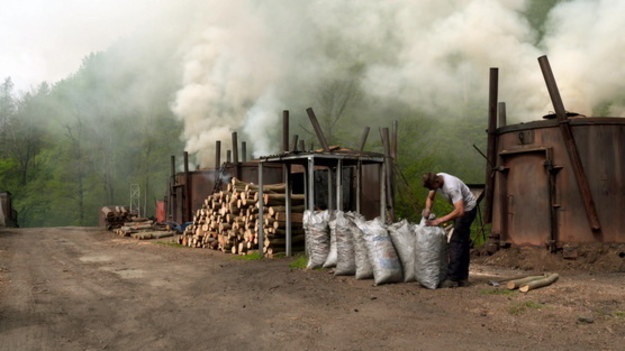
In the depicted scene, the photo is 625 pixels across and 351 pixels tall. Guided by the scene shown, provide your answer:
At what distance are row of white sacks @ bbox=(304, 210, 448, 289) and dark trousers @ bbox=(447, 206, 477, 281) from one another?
0.41 ft

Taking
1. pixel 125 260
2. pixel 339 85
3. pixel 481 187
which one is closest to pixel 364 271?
pixel 481 187

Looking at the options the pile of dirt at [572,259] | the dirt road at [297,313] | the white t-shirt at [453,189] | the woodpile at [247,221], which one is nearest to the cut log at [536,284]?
the dirt road at [297,313]

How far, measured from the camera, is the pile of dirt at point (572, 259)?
834 cm

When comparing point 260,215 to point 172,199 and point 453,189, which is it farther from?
point 172,199

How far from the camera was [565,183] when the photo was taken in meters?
8.93

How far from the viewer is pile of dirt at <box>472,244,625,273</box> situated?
834cm

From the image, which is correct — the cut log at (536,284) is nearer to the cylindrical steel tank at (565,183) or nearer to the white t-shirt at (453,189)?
the white t-shirt at (453,189)

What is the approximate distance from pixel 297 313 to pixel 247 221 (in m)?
6.92

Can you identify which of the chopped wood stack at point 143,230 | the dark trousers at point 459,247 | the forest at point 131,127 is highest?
the forest at point 131,127

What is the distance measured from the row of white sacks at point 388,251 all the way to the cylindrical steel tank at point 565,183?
3.21 m

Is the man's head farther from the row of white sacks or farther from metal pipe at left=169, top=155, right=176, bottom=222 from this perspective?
metal pipe at left=169, top=155, right=176, bottom=222

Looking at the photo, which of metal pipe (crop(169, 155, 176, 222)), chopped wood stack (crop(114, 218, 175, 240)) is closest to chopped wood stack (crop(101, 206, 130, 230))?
chopped wood stack (crop(114, 218, 175, 240))

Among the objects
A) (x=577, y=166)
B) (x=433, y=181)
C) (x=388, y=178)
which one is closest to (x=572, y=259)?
(x=577, y=166)

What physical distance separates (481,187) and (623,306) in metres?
6.67
